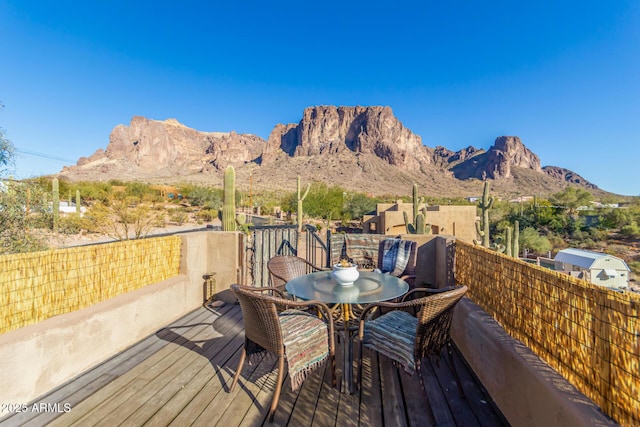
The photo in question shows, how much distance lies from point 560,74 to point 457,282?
1007 inches

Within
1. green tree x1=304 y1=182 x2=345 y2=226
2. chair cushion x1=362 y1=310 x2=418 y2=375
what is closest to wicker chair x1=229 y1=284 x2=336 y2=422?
chair cushion x1=362 y1=310 x2=418 y2=375

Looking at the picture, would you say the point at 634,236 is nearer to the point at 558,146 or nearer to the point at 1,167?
the point at 558,146

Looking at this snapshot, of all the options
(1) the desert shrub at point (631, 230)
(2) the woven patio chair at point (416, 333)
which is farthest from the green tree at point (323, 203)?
(1) the desert shrub at point (631, 230)

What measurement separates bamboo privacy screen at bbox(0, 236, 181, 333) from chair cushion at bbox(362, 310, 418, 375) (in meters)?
2.50

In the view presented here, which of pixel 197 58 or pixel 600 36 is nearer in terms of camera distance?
pixel 600 36

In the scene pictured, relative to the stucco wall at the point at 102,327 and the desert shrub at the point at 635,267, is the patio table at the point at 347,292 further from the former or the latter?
the desert shrub at the point at 635,267

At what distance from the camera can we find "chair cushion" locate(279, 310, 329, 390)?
6.63 feet

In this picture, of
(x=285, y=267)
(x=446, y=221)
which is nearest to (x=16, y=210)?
(x=285, y=267)

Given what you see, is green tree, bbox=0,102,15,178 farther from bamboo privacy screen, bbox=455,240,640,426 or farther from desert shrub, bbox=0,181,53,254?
bamboo privacy screen, bbox=455,240,640,426

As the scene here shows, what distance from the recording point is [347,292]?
2.57 m

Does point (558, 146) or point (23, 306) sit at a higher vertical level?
point (558, 146)

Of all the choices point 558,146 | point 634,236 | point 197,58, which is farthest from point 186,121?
point 634,236

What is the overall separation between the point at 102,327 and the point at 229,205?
10.1 ft

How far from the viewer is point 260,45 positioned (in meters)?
25.7
